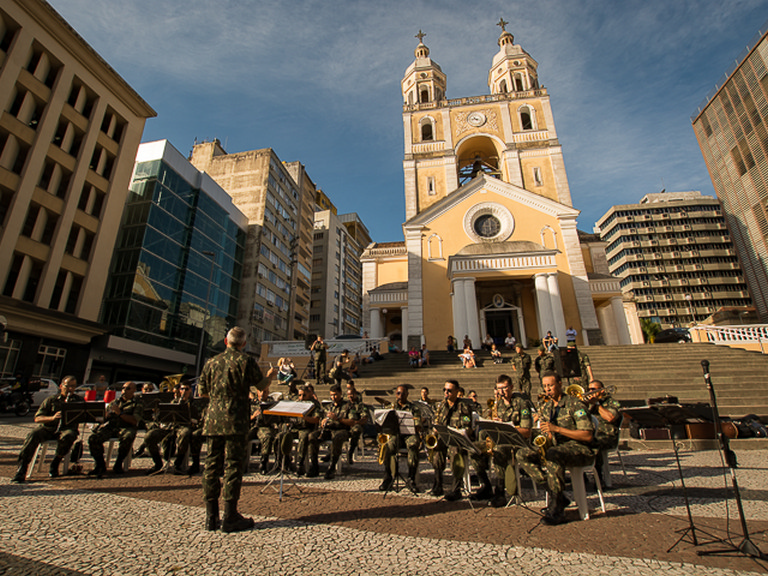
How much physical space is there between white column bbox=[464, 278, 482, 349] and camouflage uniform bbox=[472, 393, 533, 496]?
46.8ft

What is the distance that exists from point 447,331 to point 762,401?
45.5 feet

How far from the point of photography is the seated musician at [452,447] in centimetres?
516

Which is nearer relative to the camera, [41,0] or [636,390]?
[636,390]

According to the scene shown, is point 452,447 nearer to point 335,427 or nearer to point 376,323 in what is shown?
point 335,427

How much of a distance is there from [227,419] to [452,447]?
3.06 meters

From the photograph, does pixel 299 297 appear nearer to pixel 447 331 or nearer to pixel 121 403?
pixel 447 331

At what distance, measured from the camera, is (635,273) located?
2532 inches

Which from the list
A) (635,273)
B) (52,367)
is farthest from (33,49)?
(635,273)

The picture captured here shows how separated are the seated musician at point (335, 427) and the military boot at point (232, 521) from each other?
2.77 meters

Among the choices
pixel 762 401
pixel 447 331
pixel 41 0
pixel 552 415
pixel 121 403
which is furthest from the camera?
pixel 447 331

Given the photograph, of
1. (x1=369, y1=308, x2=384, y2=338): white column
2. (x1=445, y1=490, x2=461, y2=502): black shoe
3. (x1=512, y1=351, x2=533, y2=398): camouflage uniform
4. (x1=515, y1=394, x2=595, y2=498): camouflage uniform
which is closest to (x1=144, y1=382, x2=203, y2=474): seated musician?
(x1=445, y1=490, x2=461, y2=502): black shoe

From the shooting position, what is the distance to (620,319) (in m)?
24.0

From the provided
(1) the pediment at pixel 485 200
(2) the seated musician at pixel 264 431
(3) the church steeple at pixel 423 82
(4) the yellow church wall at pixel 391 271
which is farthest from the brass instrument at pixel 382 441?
(3) the church steeple at pixel 423 82

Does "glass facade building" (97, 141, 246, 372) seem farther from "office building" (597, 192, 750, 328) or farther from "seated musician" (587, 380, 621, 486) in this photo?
"office building" (597, 192, 750, 328)
